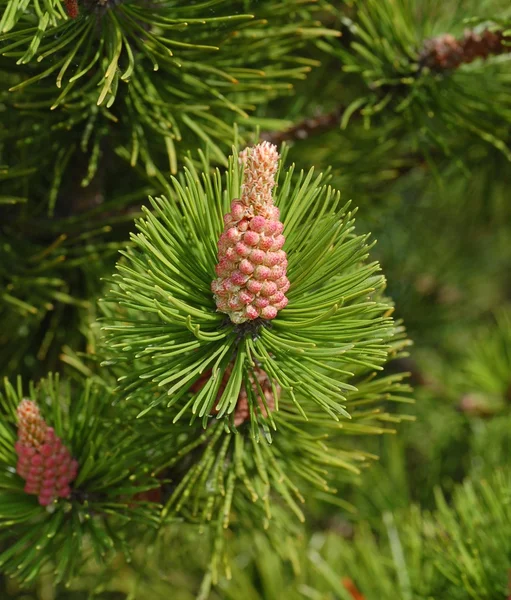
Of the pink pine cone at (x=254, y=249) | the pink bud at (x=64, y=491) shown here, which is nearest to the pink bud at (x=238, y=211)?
the pink pine cone at (x=254, y=249)

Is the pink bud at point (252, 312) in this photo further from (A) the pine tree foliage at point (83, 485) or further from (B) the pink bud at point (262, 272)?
(A) the pine tree foliage at point (83, 485)

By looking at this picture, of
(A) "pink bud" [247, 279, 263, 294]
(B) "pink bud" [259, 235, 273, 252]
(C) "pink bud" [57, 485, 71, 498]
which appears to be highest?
(B) "pink bud" [259, 235, 273, 252]

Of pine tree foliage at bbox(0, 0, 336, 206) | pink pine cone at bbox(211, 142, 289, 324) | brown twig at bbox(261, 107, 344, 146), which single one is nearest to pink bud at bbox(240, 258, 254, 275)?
pink pine cone at bbox(211, 142, 289, 324)

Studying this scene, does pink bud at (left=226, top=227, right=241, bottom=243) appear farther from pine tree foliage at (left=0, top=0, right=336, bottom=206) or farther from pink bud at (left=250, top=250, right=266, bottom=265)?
pine tree foliage at (left=0, top=0, right=336, bottom=206)

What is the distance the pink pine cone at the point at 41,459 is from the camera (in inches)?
21.0

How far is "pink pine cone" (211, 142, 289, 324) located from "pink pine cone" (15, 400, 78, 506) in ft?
0.56

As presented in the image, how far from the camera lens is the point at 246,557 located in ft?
2.80

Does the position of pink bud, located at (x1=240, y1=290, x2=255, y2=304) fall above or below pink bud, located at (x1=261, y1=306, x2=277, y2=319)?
above

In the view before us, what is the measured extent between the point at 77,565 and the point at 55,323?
0.22 meters

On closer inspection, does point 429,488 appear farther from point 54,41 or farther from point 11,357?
point 54,41

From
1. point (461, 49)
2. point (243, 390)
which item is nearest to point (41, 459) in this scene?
point (243, 390)

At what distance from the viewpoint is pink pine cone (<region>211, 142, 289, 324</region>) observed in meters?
0.45

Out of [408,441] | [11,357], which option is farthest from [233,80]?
[408,441]

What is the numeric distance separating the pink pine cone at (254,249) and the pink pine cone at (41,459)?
0.56 feet
